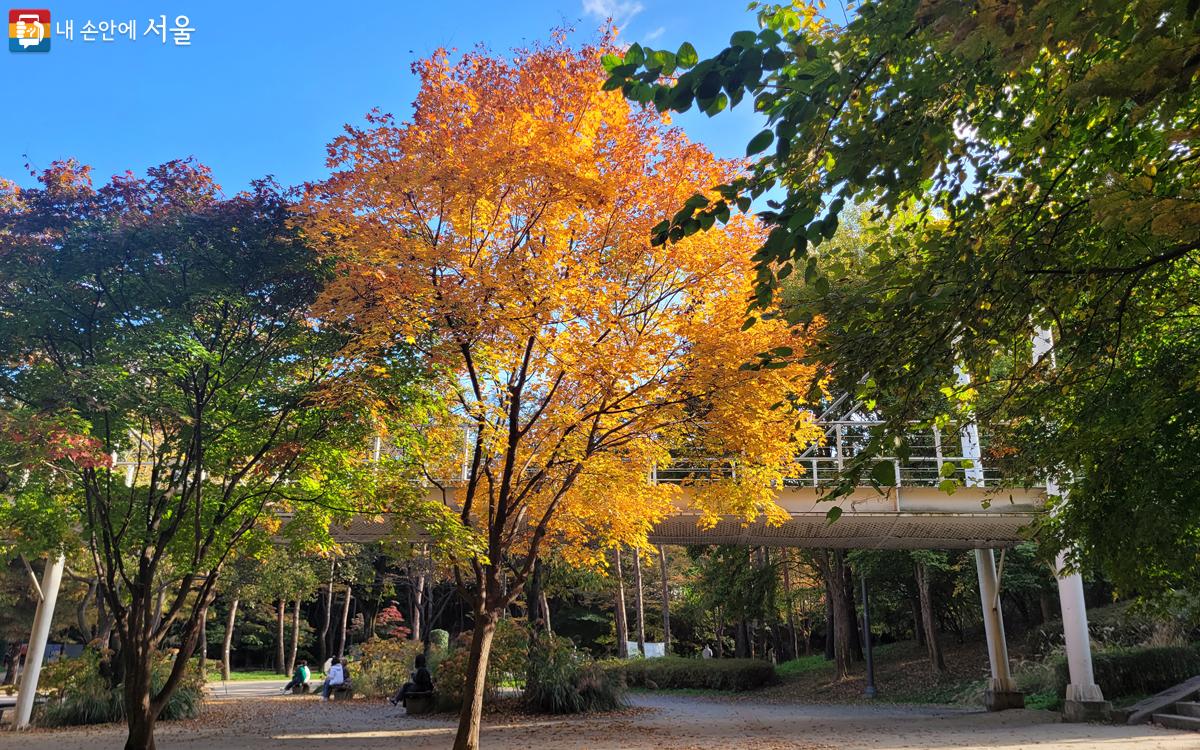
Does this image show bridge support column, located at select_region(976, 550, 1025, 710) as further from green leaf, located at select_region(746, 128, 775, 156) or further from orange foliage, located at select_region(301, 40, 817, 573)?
green leaf, located at select_region(746, 128, 775, 156)

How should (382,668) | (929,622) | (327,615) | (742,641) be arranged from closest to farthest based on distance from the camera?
(382,668) < (929,622) < (742,641) < (327,615)

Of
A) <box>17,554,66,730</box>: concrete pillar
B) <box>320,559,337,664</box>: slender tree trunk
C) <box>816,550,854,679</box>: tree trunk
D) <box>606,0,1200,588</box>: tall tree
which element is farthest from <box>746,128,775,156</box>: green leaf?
<box>320,559,337,664</box>: slender tree trunk

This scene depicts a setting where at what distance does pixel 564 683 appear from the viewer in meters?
15.6

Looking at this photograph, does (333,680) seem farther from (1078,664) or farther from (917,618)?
(917,618)

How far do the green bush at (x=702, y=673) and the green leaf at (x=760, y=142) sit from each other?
22387 mm

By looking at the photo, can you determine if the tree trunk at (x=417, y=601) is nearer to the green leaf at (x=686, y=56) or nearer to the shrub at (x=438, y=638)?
the shrub at (x=438, y=638)

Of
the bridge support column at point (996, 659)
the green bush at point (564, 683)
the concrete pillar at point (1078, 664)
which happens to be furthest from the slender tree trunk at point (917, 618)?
the green bush at point (564, 683)

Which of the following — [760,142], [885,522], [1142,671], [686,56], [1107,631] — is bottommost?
[1142,671]

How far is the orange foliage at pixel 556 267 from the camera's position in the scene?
7.59 meters

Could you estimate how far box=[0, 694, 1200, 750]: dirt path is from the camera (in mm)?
10828

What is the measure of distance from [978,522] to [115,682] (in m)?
17.0

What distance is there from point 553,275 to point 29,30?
658 cm

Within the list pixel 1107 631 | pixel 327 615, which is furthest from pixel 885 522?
pixel 327 615

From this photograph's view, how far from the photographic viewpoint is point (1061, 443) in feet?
21.6
